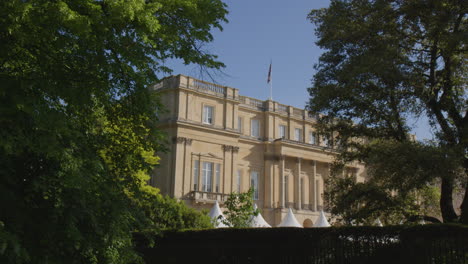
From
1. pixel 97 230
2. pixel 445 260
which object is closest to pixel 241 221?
pixel 445 260

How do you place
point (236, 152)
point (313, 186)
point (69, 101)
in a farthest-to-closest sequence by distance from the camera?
point (313, 186), point (236, 152), point (69, 101)

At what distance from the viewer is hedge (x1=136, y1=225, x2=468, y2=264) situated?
9.87 meters

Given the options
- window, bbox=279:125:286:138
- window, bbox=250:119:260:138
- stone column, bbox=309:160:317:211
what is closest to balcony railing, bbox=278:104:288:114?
window, bbox=279:125:286:138

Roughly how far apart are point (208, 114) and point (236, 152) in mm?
3960

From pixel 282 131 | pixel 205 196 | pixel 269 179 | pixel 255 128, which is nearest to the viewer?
pixel 205 196

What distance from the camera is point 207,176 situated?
38594mm

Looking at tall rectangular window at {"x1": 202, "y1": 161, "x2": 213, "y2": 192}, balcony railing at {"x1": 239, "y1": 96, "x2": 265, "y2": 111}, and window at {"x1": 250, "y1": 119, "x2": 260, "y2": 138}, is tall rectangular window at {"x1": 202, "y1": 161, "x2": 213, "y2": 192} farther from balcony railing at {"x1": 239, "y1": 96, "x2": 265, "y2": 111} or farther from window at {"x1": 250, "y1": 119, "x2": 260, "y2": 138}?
balcony railing at {"x1": 239, "y1": 96, "x2": 265, "y2": 111}

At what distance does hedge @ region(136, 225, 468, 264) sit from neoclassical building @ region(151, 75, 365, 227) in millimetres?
19220

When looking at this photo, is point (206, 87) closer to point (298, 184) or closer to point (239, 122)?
point (239, 122)

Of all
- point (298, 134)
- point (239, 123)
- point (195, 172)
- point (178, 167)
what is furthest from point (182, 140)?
point (298, 134)

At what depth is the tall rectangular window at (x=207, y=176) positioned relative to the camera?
38219mm

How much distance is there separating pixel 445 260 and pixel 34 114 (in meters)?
8.04

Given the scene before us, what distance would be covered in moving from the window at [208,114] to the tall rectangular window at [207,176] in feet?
11.0

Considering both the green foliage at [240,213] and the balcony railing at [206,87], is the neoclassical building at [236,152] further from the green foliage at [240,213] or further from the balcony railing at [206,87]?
the green foliage at [240,213]
